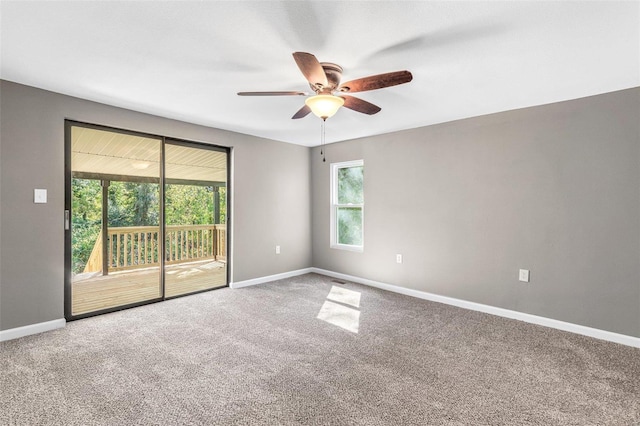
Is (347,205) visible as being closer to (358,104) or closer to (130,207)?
(358,104)

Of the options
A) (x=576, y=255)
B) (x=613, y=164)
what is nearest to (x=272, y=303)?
(x=576, y=255)

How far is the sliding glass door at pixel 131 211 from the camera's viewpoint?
3.29 metres

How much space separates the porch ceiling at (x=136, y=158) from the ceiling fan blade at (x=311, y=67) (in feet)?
8.54

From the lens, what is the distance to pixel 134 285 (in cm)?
414

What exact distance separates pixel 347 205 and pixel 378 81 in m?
3.06

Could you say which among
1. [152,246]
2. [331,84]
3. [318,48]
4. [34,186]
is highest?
[318,48]

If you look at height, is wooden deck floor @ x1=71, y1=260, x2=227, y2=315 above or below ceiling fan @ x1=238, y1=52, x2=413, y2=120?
below

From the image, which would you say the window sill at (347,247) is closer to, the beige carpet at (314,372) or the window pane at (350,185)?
the window pane at (350,185)

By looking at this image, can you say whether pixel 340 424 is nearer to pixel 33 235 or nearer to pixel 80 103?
pixel 33 235

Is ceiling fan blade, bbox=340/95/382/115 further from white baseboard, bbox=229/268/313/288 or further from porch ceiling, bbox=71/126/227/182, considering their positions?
white baseboard, bbox=229/268/313/288

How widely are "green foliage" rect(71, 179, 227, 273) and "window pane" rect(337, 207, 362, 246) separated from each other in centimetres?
186

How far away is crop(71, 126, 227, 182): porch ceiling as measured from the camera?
3.31 m

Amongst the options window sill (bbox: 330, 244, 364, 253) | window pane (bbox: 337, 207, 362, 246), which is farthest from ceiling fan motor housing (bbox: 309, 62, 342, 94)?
window sill (bbox: 330, 244, 364, 253)

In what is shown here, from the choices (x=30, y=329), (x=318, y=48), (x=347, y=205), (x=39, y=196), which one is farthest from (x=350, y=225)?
(x=30, y=329)
